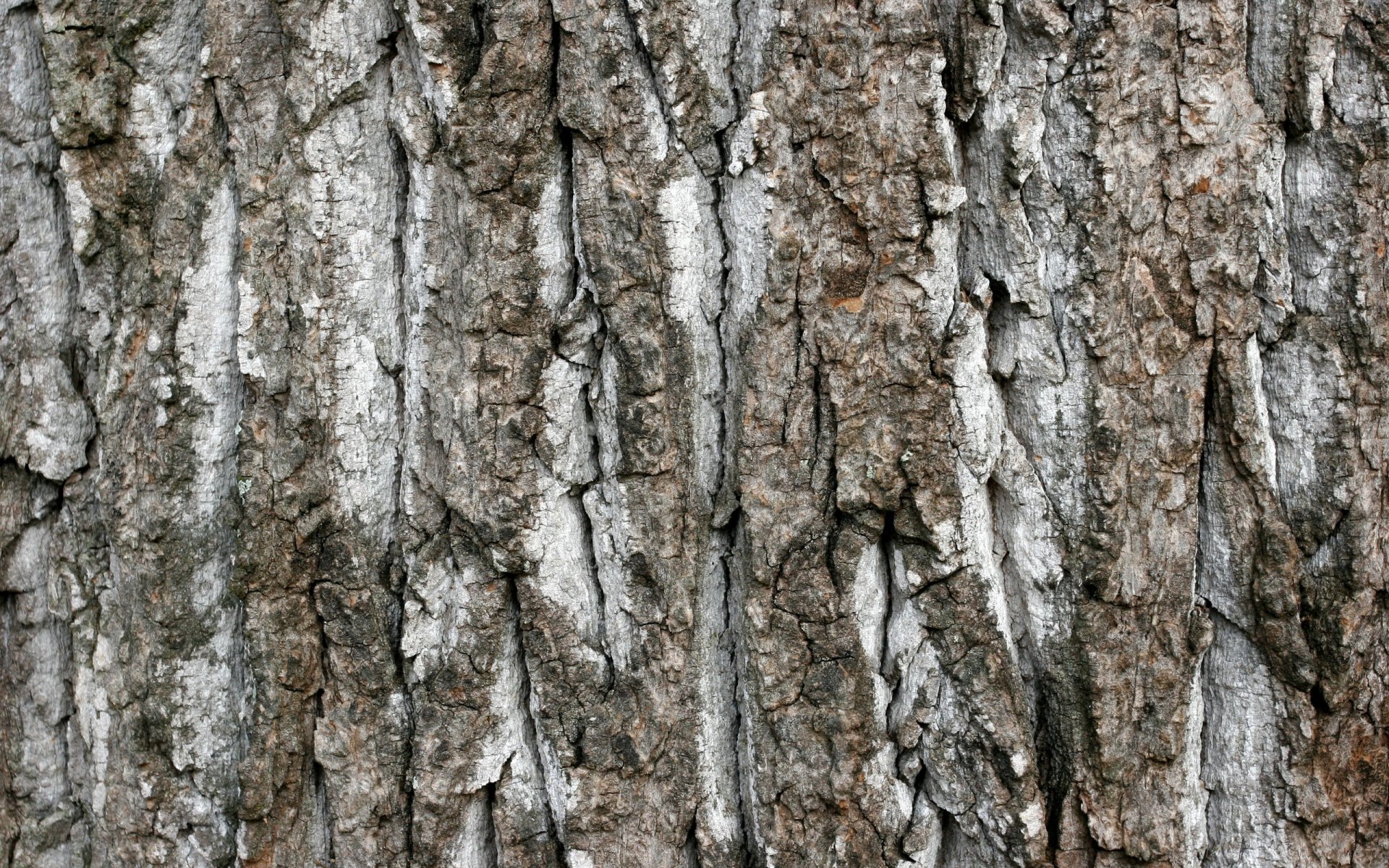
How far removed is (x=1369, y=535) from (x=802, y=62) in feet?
4.26

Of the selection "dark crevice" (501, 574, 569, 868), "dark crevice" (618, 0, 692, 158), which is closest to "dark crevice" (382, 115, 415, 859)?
"dark crevice" (501, 574, 569, 868)

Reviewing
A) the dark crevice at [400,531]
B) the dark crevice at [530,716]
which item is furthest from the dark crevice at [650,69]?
the dark crevice at [530,716]

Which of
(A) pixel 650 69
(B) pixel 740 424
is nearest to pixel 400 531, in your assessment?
(B) pixel 740 424

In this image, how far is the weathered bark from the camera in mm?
1693

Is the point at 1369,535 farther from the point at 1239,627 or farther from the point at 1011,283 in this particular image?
the point at 1011,283

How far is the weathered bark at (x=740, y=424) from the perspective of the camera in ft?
5.56

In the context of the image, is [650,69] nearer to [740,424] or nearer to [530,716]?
[740,424]

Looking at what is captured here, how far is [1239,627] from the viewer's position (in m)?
1.80

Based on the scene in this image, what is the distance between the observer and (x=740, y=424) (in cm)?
175

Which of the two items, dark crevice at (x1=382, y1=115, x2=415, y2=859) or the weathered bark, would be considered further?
dark crevice at (x1=382, y1=115, x2=415, y2=859)

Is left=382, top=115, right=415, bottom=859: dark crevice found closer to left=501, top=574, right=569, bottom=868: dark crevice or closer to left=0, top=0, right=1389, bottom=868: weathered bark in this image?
left=0, top=0, right=1389, bottom=868: weathered bark

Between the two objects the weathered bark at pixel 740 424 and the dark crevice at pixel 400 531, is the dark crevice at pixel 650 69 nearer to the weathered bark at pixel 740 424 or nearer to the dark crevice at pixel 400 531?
the weathered bark at pixel 740 424

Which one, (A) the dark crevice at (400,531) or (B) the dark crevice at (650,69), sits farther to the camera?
(A) the dark crevice at (400,531)

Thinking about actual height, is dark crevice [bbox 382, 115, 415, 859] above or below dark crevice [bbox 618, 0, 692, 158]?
below
